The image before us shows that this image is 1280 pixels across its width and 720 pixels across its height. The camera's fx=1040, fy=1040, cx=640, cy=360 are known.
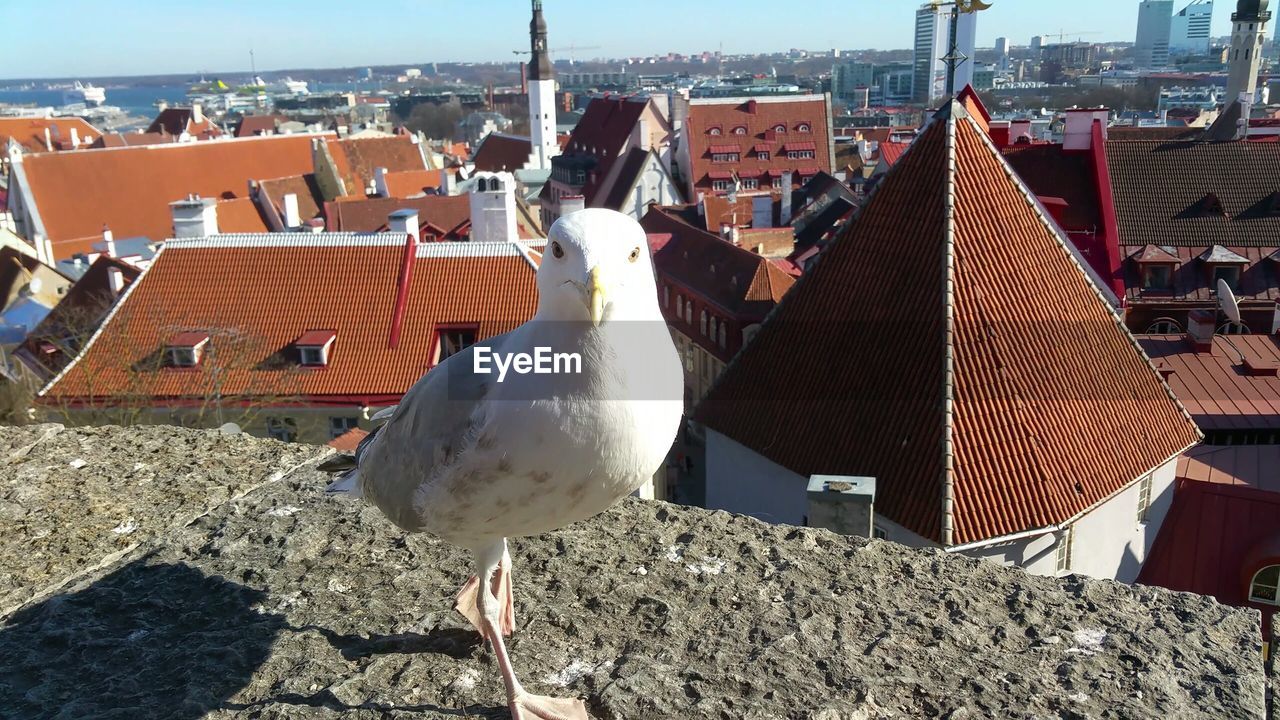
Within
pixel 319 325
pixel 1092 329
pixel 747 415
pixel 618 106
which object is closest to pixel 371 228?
pixel 319 325

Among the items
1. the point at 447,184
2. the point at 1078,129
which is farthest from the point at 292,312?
the point at 447,184

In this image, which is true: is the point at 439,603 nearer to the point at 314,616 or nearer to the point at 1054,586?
the point at 314,616

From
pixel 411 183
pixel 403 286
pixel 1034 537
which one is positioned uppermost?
pixel 403 286

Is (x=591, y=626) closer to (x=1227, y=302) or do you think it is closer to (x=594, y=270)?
(x=594, y=270)

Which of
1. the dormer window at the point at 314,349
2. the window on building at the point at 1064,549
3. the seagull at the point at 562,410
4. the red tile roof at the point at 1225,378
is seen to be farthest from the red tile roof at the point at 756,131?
the seagull at the point at 562,410

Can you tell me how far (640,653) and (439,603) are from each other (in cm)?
81

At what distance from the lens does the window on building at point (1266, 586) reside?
1159 centimetres

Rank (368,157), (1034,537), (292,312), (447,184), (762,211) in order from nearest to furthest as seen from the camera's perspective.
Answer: (1034,537), (292,312), (762,211), (447,184), (368,157)

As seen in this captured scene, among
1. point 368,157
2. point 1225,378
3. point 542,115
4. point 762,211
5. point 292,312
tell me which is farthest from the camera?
point 542,115

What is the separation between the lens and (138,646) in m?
3.40

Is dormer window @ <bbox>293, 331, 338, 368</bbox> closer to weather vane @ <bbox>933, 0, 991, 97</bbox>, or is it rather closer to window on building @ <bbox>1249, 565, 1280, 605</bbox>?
weather vane @ <bbox>933, 0, 991, 97</bbox>

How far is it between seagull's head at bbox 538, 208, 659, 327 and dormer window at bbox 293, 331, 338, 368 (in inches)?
647

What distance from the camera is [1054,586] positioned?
3.82 metres

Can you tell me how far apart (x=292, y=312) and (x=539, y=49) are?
3125 inches
